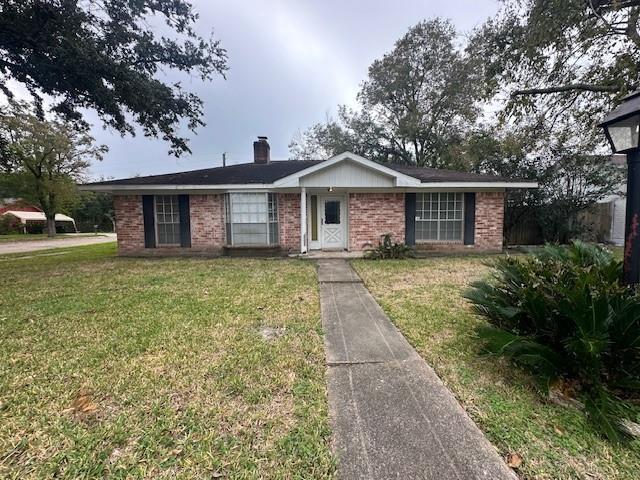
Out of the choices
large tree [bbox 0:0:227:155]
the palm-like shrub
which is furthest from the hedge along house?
the palm-like shrub

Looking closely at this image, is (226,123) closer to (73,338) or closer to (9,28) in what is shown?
(9,28)

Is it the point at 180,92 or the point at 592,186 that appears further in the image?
the point at 592,186

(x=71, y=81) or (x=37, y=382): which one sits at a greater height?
(x=71, y=81)

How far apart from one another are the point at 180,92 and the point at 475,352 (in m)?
11.1

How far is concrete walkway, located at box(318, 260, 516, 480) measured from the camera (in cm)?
169

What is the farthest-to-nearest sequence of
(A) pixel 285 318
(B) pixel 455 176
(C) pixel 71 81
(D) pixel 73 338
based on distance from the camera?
(B) pixel 455 176, (C) pixel 71 81, (A) pixel 285 318, (D) pixel 73 338

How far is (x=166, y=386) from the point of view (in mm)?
2510

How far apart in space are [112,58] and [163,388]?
9.63 m

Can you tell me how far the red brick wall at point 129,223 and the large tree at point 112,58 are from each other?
2364 millimetres

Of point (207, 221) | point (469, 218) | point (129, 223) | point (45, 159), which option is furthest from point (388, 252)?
point (45, 159)

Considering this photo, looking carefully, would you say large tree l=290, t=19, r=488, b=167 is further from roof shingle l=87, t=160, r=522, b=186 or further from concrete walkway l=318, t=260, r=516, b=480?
concrete walkway l=318, t=260, r=516, b=480

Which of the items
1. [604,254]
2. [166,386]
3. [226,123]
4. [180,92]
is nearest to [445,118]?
[226,123]

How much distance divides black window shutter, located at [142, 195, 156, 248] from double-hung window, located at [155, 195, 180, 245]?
137 millimetres

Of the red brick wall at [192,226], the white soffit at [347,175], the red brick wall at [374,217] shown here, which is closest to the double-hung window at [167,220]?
the red brick wall at [192,226]
